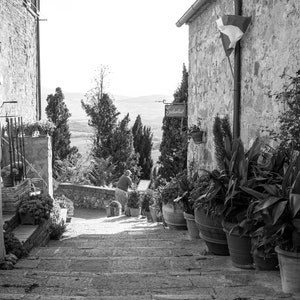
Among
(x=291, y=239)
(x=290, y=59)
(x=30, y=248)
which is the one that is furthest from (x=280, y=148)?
(x=30, y=248)

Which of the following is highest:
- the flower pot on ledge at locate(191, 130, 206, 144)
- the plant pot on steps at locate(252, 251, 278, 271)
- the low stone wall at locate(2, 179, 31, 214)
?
the flower pot on ledge at locate(191, 130, 206, 144)

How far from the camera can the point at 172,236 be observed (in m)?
7.29

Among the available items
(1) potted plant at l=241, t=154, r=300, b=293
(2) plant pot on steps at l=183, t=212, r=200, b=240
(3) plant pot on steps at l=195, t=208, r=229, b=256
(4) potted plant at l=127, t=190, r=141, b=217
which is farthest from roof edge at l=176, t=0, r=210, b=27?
(1) potted plant at l=241, t=154, r=300, b=293

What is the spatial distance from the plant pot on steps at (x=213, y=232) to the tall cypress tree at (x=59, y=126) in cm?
1502

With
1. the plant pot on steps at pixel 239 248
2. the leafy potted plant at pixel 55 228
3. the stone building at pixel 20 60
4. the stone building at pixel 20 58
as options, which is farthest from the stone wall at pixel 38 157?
the plant pot on steps at pixel 239 248

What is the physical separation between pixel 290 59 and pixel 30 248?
3.78 m

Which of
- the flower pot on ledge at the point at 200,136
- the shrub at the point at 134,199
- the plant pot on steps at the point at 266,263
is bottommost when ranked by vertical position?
the shrub at the point at 134,199

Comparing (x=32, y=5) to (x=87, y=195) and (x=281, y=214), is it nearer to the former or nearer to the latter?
(x=87, y=195)

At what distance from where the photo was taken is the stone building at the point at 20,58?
996cm

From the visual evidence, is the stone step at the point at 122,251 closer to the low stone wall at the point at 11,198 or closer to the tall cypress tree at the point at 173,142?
the low stone wall at the point at 11,198

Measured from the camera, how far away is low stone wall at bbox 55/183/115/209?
15008 mm

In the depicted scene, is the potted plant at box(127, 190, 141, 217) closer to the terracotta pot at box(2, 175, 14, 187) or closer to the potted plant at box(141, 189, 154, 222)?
the potted plant at box(141, 189, 154, 222)

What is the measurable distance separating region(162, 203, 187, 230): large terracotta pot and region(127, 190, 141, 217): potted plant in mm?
4786

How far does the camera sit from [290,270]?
362 centimetres
